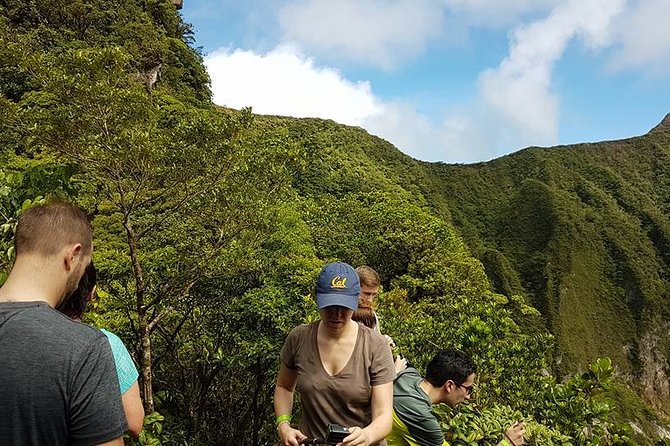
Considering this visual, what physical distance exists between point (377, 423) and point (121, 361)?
1.21 metres

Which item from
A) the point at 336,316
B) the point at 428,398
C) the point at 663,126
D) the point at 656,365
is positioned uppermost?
the point at 663,126

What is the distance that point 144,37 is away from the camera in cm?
2956

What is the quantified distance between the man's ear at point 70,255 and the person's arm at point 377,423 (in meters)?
1.35

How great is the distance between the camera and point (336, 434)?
233cm

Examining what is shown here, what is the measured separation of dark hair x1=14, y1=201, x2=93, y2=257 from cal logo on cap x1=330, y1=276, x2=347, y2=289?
1243 mm

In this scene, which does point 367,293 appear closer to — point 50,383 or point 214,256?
point 50,383

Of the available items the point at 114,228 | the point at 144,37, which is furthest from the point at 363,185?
the point at 114,228

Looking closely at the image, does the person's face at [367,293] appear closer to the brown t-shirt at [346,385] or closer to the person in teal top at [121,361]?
the brown t-shirt at [346,385]

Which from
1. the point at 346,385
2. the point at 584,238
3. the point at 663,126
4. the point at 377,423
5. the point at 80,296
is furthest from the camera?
the point at 663,126

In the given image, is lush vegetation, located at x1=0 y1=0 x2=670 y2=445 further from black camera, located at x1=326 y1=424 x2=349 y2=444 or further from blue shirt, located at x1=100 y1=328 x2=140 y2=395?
blue shirt, located at x1=100 y1=328 x2=140 y2=395

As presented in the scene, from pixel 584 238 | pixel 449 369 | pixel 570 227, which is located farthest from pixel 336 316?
pixel 584 238

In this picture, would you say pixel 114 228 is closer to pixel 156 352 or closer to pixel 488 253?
pixel 156 352

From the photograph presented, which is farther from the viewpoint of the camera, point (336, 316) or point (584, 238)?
point (584, 238)

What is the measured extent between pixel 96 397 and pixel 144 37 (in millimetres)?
31621
